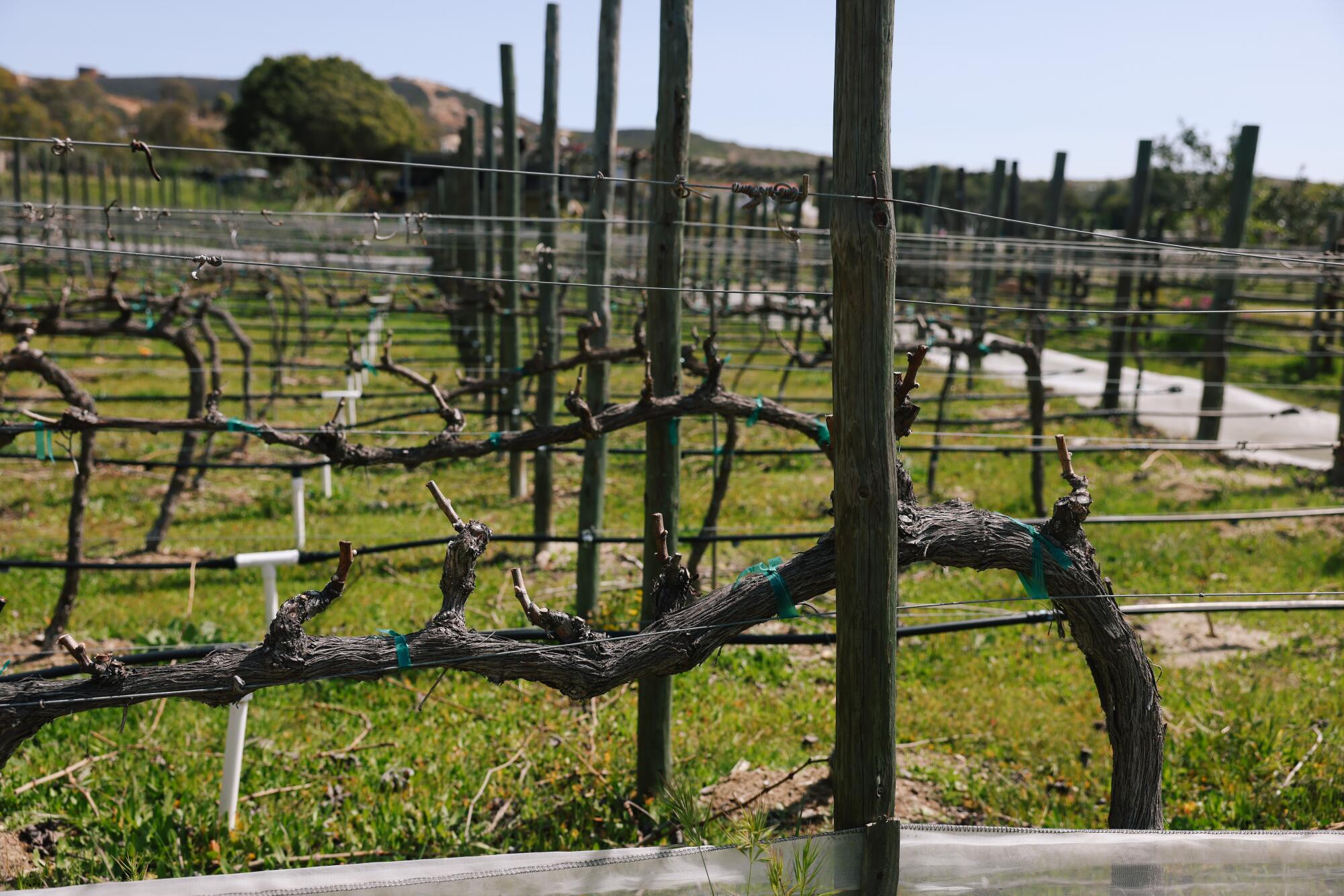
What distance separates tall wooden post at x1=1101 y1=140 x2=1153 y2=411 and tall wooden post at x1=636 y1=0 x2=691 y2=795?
7.80m

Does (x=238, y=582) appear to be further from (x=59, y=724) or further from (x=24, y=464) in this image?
(x=24, y=464)

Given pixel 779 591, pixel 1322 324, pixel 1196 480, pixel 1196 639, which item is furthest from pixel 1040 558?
pixel 1322 324

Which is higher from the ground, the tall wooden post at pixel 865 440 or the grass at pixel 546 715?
the tall wooden post at pixel 865 440

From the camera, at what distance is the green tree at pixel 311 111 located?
170 feet

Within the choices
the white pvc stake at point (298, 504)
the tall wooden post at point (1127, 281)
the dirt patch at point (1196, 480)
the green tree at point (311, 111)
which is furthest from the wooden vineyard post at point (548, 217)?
the green tree at point (311, 111)

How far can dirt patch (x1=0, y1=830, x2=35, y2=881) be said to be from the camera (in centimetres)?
349

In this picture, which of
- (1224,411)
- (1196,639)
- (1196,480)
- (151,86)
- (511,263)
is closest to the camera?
(1196,639)

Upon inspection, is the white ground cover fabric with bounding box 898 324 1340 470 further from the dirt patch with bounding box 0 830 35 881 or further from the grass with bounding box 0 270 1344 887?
the dirt patch with bounding box 0 830 35 881

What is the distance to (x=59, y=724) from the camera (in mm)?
4621

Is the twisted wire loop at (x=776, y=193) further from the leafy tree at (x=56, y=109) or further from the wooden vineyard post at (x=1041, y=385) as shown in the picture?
the leafy tree at (x=56, y=109)

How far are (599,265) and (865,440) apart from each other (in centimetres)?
351

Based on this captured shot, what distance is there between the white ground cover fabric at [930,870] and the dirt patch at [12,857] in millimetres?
1359

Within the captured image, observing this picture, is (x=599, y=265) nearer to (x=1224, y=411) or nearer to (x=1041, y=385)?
(x=1041, y=385)

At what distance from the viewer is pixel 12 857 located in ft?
11.8
